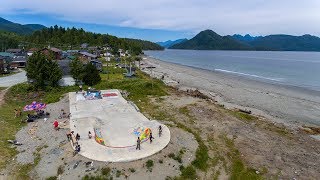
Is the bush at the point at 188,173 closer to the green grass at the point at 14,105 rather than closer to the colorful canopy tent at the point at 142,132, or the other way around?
the colorful canopy tent at the point at 142,132

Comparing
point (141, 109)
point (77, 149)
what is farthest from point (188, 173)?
point (141, 109)

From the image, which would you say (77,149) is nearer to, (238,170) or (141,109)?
(238,170)

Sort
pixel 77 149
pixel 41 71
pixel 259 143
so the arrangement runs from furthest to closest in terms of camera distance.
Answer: pixel 41 71, pixel 259 143, pixel 77 149

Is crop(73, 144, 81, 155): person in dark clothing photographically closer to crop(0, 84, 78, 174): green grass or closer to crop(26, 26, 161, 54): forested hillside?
crop(0, 84, 78, 174): green grass

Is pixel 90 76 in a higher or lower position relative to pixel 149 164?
higher

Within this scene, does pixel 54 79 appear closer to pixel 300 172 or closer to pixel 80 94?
pixel 80 94

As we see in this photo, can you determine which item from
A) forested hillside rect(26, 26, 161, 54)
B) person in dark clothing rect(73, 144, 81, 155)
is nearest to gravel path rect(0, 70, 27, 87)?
person in dark clothing rect(73, 144, 81, 155)

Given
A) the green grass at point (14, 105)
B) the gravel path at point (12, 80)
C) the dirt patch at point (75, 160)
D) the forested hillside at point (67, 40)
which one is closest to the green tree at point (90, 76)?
the green grass at point (14, 105)
